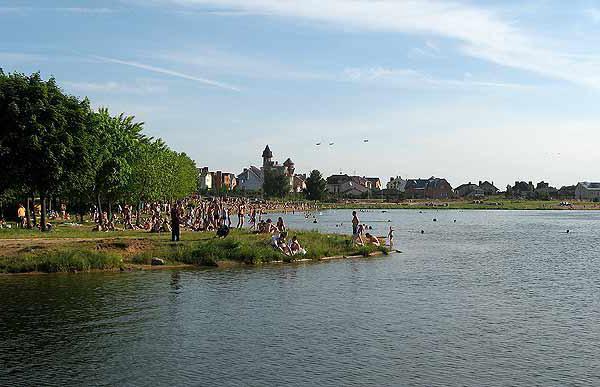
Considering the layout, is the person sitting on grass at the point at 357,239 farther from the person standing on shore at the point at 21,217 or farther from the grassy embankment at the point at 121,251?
the person standing on shore at the point at 21,217

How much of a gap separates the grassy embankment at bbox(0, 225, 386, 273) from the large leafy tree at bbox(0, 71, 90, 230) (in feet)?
13.7

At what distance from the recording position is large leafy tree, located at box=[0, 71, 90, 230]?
159 feet

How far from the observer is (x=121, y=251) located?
44.4 m

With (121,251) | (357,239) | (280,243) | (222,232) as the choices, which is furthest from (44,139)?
(357,239)

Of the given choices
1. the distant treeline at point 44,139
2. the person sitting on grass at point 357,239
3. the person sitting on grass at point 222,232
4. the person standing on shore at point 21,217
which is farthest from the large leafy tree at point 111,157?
the person sitting on grass at point 357,239

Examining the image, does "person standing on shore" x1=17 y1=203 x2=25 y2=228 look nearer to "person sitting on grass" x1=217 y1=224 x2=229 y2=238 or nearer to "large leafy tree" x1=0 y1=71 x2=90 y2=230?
"large leafy tree" x1=0 y1=71 x2=90 y2=230

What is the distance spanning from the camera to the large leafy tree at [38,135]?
48.5 metres

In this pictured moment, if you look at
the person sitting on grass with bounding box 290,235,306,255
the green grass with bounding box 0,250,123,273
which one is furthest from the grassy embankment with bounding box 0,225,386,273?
the person sitting on grass with bounding box 290,235,306,255

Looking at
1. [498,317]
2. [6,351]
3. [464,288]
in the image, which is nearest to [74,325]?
[6,351]

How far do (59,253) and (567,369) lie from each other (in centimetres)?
3020

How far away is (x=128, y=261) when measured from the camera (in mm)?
43750

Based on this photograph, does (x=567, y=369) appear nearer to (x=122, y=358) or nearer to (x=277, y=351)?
(x=277, y=351)

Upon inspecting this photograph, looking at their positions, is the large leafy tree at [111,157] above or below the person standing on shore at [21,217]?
above

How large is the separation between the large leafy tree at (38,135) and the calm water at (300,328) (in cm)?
1268
